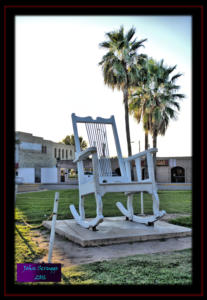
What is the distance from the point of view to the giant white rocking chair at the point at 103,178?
122 inches

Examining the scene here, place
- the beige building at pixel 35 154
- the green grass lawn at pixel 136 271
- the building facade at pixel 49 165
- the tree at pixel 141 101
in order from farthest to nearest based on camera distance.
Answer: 1. the beige building at pixel 35 154
2. the building facade at pixel 49 165
3. the tree at pixel 141 101
4. the green grass lawn at pixel 136 271

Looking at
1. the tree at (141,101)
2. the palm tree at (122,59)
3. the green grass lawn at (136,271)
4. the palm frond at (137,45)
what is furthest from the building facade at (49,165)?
the green grass lawn at (136,271)

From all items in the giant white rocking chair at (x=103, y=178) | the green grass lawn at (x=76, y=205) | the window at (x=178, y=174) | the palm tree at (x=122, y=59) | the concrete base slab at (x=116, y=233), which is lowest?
the window at (x=178, y=174)

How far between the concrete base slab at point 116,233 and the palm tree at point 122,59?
10068 millimetres

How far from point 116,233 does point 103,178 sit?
89 centimetres

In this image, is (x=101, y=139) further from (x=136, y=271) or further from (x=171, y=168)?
(x=171, y=168)

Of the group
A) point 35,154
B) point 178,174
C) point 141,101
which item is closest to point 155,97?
point 141,101

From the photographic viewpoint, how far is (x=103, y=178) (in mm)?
3850

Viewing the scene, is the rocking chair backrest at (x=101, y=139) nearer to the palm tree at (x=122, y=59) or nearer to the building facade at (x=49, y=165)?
the palm tree at (x=122, y=59)

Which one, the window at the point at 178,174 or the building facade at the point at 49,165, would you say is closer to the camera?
the building facade at the point at 49,165

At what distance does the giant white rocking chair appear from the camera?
10.2 ft
